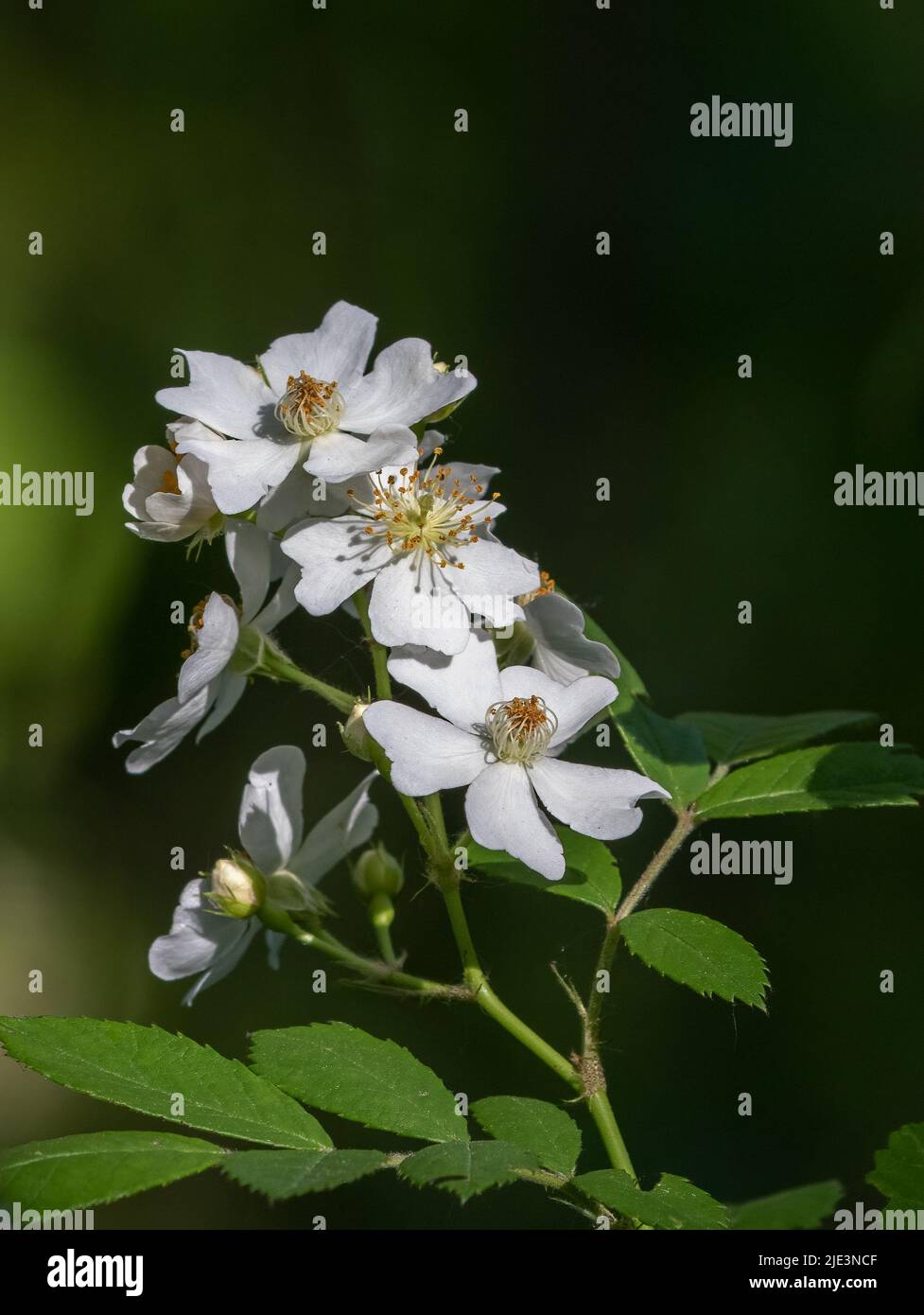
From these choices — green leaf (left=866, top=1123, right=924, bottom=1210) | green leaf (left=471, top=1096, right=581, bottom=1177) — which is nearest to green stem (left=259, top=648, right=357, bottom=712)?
green leaf (left=471, top=1096, right=581, bottom=1177)

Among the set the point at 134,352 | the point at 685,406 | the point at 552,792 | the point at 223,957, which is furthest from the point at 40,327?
the point at 552,792

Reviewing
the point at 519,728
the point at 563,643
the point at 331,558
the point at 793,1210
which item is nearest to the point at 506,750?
the point at 519,728

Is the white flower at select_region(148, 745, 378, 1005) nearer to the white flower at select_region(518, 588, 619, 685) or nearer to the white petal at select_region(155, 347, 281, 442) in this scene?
the white flower at select_region(518, 588, 619, 685)

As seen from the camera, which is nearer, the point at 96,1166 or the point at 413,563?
the point at 96,1166

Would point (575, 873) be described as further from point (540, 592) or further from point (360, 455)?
point (360, 455)

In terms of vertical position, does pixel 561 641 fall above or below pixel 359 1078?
above

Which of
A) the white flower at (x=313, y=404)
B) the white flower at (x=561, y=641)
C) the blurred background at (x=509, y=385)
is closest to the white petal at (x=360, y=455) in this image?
the white flower at (x=313, y=404)

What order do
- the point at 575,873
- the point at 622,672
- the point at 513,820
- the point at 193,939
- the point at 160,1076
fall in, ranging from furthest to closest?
the point at 622,672 < the point at 193,939 < the point at 575,873 < the point at 513,820 < the point at 160,1076
